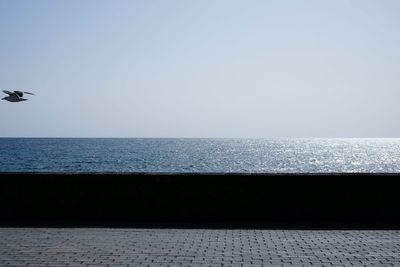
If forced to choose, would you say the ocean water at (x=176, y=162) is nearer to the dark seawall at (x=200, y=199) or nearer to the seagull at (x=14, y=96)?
the dark seawall at (x=200, y=199)

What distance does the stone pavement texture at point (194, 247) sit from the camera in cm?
708

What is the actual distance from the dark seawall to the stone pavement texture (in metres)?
1.19

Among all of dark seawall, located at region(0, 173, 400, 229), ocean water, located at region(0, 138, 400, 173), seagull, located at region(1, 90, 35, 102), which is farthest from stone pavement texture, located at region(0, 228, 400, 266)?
ocean water, located at region(0, 138, 400, 173)

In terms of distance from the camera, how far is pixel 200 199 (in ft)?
35.1

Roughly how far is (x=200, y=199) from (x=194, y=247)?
2.73 meters

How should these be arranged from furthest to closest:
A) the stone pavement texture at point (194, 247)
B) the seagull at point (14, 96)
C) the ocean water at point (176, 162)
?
the ocean water at point (176, 162) < the seagull at point (14, 96) < the stone pavement texture at point (194, 247)

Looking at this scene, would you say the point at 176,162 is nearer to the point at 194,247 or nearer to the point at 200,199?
the point at 200,199

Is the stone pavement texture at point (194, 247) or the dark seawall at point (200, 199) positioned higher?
the dark seawall at point (200, 199)

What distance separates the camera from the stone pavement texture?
7078mm

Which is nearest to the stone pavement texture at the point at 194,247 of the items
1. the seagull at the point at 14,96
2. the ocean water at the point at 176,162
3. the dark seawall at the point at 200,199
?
the dark seawall at the point at 200,199

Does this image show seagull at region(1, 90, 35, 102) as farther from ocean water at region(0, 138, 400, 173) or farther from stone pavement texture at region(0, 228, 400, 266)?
ocean water at region(0, 138, 400, 173)

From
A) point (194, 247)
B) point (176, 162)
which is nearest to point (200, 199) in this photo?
point (194, 247)

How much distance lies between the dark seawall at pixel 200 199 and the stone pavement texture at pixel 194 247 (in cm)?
119

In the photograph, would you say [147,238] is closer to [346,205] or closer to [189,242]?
[189,242]
